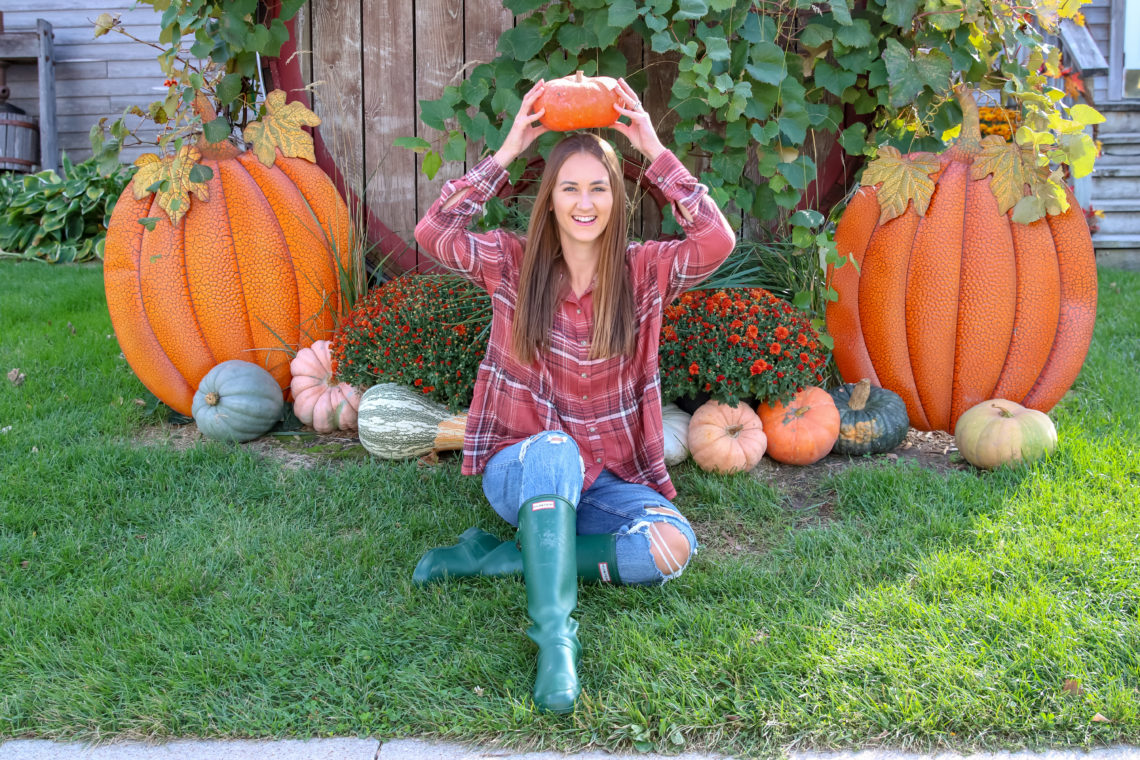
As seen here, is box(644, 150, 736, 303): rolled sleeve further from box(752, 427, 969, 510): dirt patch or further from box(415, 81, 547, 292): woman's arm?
box(752, 427, 969, 510): dirt patch

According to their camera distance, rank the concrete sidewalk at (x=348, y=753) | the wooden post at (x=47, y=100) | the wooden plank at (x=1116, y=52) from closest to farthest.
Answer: the concrete sidewalk at (x=348, y=753), the wooden plank at (x=1116, y=52), the wooden post at (x=47, y=100)

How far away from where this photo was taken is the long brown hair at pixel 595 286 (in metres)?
2.15

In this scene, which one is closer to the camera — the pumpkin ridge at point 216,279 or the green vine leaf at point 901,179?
the green vine leaf at point 901,179

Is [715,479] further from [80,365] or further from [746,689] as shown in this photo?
[80,365]

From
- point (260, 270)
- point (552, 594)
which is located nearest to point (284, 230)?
point (260, 270)

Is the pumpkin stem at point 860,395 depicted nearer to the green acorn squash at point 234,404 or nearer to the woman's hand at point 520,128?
the woman's hand at point 520,128

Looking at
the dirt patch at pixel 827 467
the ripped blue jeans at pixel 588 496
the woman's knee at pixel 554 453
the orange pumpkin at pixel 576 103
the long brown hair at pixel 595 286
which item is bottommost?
the dirt patch at pixel 827 467

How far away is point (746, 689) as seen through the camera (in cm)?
A: 171

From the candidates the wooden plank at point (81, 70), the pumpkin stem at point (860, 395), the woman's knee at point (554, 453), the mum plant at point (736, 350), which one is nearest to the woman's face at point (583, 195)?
the woman's knee at point (554, 453)

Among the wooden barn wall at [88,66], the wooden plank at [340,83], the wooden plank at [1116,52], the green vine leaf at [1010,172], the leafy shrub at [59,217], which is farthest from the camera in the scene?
the wooden barn wall at [88,66]

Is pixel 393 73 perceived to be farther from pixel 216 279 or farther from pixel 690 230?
pixel 690 230

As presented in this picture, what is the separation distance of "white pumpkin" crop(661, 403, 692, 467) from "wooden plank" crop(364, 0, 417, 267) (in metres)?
1.42

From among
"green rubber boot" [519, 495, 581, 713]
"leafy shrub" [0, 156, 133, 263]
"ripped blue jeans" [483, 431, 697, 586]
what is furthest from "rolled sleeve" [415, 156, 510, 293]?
"leafy shrub" [0, 156, 133, 263]

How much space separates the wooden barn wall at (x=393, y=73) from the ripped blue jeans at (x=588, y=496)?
155 cm
